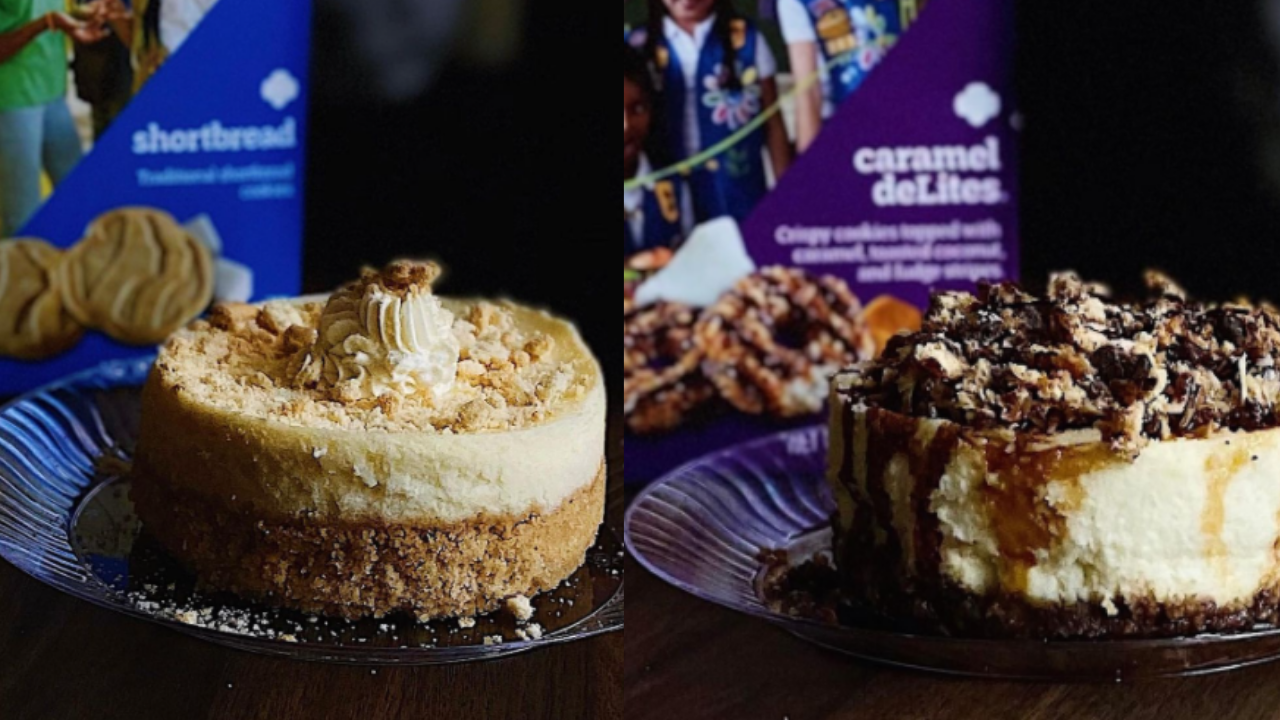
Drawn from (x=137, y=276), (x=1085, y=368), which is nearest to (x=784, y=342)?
(x=1085, y=368)

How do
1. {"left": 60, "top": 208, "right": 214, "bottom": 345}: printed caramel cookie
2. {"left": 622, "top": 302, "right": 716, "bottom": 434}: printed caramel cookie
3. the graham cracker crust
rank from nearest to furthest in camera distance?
the graham cracker crust < {"left": 60, "top": 208, "right": 214, "bottom": 345}: printed caramel cookie < {"left": 622, "top": 302, "right": 716, "bottom": 434}: printed caramel cookie

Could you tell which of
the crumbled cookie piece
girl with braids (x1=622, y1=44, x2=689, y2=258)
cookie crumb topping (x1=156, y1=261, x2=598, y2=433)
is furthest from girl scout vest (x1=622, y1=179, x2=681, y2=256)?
the crumbled cookie piece

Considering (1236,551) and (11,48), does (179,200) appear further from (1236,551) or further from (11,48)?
(1236,551)

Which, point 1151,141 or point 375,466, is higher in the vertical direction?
point 1151,141

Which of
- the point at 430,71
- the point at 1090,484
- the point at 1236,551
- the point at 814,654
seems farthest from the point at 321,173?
the point at 1236,551

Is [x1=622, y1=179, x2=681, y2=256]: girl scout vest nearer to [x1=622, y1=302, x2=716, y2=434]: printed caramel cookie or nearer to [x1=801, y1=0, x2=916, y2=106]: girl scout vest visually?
[x1=622, y1=302, x2=716, y2=434]: printed caramel cookie

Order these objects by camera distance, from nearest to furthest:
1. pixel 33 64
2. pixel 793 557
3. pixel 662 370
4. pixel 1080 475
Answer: pixel 1080 475 → pixel 793 557 → pixel 33 64 → pixel 662 370

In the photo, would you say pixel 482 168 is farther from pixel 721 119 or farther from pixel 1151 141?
pixel 1151 141
